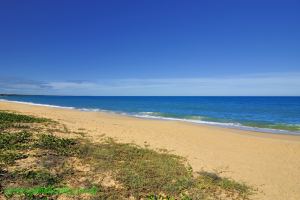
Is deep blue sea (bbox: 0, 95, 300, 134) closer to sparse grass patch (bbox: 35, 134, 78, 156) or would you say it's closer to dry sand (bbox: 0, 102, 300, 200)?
dry sand (bbox: 0, 102, 300, 200)

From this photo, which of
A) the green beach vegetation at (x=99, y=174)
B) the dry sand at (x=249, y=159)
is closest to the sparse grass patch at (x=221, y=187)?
the green beach vegetation at (x=99, y=174)

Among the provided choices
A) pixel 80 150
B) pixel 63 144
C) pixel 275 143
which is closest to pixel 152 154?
pixel 80 150

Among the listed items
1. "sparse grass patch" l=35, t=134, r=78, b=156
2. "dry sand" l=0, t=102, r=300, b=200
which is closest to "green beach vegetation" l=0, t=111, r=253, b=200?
"sparse grass patch" l=35, t=134, r=78, b=156

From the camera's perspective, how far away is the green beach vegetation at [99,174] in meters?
5.80

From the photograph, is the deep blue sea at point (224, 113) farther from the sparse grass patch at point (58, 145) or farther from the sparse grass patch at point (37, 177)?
the sparse grass patch at point (37, 177)

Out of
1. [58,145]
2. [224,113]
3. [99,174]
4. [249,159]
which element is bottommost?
[224,113]

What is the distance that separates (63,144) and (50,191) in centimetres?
426

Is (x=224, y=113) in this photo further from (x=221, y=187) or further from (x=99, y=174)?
(x=99, y=174)

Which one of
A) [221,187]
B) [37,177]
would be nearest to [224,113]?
[221,187]

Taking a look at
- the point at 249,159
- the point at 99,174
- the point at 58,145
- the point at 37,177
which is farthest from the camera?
the point at 249,159

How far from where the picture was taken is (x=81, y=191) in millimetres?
5781

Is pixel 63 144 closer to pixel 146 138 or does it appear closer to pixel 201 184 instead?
pixel 146 138

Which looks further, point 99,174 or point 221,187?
point 99,174

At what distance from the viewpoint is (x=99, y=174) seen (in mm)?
6945
